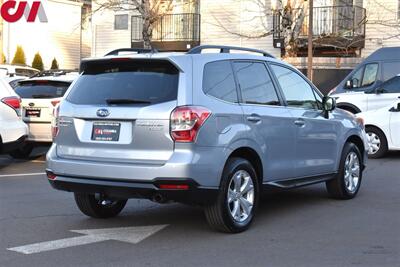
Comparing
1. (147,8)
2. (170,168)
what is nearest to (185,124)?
(170,168)

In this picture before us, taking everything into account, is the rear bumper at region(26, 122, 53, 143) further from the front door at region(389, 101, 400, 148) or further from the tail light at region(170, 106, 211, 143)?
the front door at region(389, 101, 400, 148)

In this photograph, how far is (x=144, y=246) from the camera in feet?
19.7

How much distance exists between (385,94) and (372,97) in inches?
14.5

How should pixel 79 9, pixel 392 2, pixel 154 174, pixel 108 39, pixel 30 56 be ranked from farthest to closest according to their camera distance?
pixel 79 9
pixel 30 56
pixel 108 39
pixel 392 2
pixel 154 174

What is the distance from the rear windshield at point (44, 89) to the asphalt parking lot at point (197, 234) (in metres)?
3.50

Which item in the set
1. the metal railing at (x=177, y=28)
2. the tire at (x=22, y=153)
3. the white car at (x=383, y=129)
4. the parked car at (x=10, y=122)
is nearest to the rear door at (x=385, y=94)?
the white car at (x=383, y=129)

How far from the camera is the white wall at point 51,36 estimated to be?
3678 cm

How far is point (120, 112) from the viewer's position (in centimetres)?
605

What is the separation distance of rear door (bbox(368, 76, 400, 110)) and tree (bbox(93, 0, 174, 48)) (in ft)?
42.6

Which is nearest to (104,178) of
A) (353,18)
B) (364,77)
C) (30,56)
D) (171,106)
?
(171,106)

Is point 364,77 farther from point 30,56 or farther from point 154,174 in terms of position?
point 30,56

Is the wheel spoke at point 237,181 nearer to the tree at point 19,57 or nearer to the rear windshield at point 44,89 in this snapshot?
the rear windshield at point 44,89

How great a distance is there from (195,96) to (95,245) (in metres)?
1.68

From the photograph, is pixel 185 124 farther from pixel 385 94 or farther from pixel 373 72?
pixel 373 72
